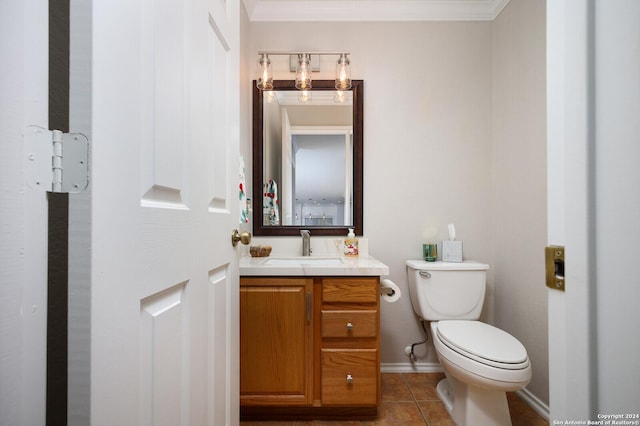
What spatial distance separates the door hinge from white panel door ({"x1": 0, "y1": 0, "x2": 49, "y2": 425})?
0.03 ft

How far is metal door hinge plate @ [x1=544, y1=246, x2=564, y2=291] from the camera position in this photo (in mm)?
530

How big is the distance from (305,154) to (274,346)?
120 centimetres

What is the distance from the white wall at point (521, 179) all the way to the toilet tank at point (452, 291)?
24cm

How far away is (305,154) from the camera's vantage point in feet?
6.58

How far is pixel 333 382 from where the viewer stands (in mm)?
1477

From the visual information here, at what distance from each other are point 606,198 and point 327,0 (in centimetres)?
207

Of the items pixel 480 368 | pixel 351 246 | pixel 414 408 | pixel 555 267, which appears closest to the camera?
pixel 555 267

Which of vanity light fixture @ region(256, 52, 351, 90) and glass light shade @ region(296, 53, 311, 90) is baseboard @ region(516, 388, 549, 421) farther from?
glass light shade @ region(296, 53, 311, 90)

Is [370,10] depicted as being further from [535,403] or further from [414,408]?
[535,403]

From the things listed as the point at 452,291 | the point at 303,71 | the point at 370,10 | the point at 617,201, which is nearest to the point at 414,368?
the point at 452,291

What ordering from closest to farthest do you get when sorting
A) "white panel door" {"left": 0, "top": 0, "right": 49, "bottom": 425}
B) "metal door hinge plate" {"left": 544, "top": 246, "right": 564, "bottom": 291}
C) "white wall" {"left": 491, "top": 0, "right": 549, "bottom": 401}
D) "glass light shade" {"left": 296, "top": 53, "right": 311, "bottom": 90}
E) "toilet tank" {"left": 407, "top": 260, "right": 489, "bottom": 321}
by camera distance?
"white panel door" {"left": 0, "top": 0, "right": 49, "bottom": 425}
"metal door hinge plate" {"left": 544, "top": 246, "right": 564, "bottom": 291}
"white wall" {"left": 491, "top": 0, "right": 549, "bottom": 401}
"toilet tank" {"left": 407, "top": 260, "right": 489, "bottom": 321}
"glass light shade" {"left": 296, "top": 53, "right": 311, "bottom": 90}

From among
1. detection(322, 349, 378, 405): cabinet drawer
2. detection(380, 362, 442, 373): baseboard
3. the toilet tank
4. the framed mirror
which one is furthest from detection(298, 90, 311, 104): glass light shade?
detection(380, 362, 442, 373): baseboard

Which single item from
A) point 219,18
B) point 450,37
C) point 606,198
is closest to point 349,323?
point 606,198

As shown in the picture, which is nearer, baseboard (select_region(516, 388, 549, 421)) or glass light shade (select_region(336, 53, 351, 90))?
baseboard (select_region(516, 388, 549, 421))
